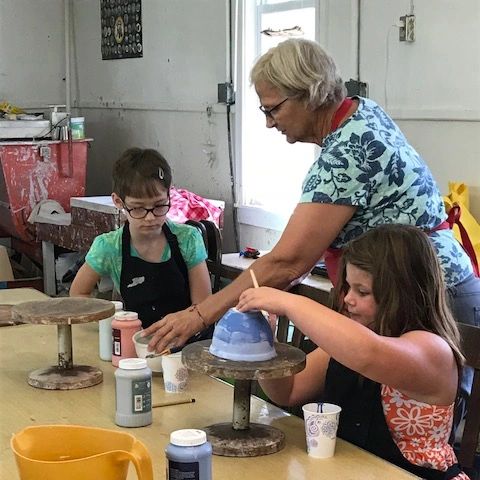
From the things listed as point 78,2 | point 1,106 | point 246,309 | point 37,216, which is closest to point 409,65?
point 246,309

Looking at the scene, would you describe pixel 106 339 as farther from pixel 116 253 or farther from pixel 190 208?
pixel 190 208

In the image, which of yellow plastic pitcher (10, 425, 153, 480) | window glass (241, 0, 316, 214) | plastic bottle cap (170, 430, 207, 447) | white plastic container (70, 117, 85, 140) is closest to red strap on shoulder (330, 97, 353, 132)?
plastic bottle cap (170, 430, 207, 447)

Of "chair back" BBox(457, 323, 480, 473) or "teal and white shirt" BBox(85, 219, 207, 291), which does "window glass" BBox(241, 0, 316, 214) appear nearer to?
"teal and white shirt" BBox(85, 219, 207, 291)

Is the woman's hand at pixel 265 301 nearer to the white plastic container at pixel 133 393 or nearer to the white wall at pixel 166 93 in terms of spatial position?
the white plastic container at pixel 133 393

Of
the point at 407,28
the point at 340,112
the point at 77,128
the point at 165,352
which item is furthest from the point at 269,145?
the point at 165,352

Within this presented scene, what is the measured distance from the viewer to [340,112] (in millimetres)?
2285

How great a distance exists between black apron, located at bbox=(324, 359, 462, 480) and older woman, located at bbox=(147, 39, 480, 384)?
413 millimetres

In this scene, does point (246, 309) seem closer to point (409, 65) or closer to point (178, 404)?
point (178, 404)

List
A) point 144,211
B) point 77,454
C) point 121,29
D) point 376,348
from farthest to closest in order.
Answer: point 121,29
point 144,211
point 376,348
point 77,454

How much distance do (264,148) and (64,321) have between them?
294 cm

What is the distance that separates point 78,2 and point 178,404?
5213 millimetres

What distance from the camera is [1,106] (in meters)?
5.89

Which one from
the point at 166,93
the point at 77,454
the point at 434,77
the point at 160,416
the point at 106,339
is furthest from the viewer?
the point at 166,93

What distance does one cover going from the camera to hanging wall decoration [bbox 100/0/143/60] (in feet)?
19.3
